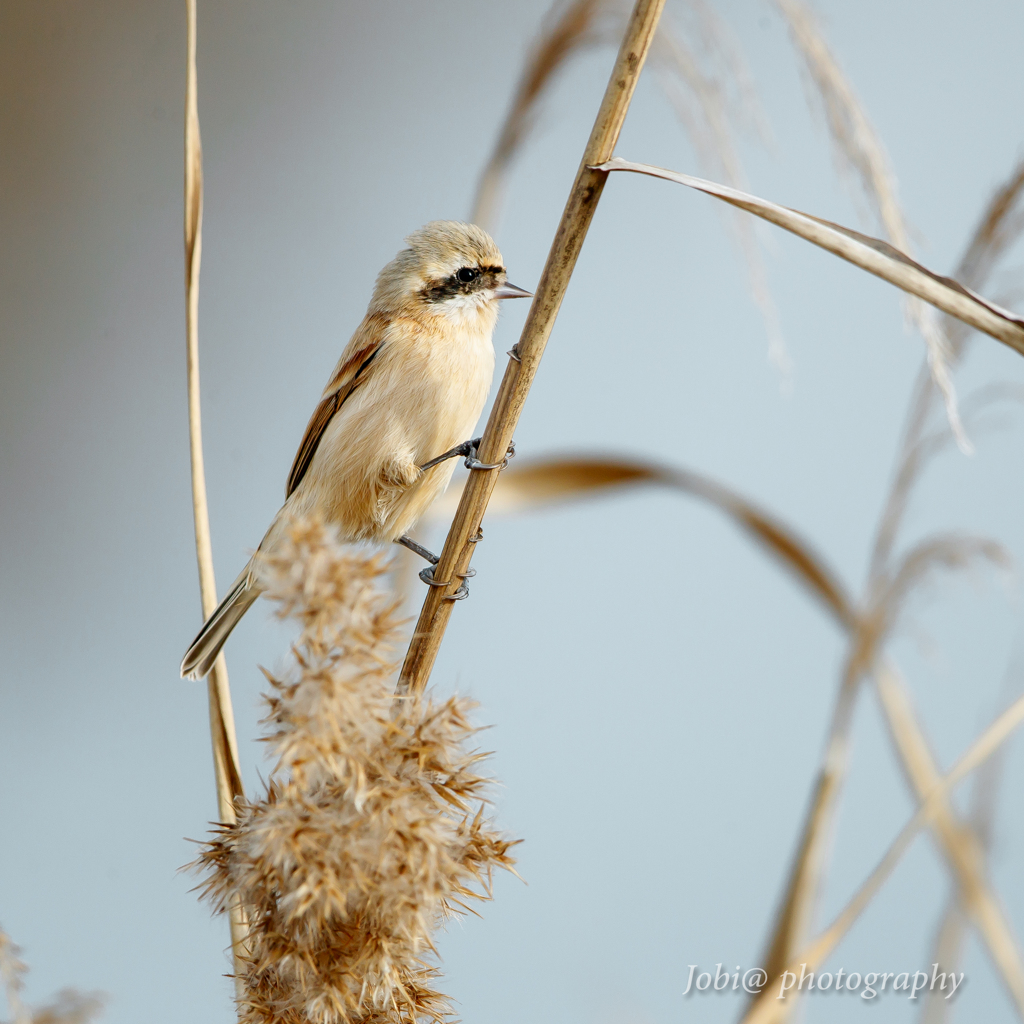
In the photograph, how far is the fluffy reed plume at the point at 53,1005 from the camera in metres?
0.43

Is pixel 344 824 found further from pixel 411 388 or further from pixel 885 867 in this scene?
pixel 411 388

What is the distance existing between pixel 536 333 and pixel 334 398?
2.07 ft

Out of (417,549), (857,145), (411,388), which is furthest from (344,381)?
(857,145)

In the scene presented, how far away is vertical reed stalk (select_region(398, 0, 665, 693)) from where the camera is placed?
54cm

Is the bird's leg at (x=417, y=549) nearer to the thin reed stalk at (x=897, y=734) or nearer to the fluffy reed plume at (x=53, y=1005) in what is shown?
Answer: the thin reed stalk at (x=897, y=734)

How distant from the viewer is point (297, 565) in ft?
1.46

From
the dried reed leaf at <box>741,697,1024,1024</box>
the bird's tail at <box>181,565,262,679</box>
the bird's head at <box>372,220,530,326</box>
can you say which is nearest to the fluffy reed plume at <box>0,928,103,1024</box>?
Answer: the bird's tail at <box>181,565,262,679</box>

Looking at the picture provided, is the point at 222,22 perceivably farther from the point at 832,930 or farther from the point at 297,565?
the point at 832,930

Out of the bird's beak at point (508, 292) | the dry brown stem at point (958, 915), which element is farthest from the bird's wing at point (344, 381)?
the dry brown stem at point (958, 915)

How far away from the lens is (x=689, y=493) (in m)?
0.87

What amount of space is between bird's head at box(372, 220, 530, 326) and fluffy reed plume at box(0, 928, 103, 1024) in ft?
2.76

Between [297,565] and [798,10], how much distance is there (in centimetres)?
67

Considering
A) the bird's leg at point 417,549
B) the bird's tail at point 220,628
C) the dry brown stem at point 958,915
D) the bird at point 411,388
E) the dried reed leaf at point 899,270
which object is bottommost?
the dry brown stem at point 958,915

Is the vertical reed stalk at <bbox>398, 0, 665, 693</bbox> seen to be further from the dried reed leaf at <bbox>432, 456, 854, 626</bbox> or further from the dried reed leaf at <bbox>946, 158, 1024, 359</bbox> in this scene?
the dried reed leaf at <bbox>946, 158, 1024, 359</bbox>
